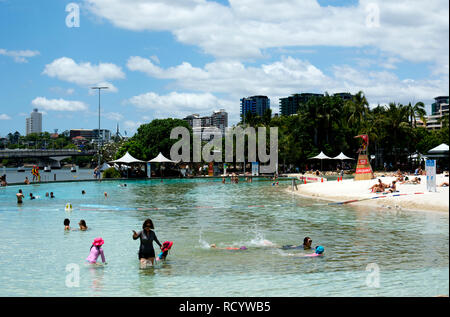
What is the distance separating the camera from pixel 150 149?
7981 cm

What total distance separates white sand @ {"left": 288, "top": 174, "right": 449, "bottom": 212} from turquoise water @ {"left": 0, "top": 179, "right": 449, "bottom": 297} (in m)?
1.93

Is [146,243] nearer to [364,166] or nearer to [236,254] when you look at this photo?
[236,254]

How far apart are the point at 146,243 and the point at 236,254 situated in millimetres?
4090

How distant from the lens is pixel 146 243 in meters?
13.7

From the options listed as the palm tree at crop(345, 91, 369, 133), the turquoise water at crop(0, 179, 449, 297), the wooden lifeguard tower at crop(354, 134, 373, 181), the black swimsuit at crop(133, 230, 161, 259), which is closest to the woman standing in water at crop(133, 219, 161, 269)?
the black swimsuit at crop(133, 230, 161, 259)

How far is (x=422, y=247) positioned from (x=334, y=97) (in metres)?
74.0

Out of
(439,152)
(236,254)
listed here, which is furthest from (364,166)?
(236,254)

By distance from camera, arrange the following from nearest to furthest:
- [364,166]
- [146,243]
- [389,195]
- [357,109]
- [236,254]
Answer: [146,243] < [236,254] < [389,195] < [364,166] < [357,109]

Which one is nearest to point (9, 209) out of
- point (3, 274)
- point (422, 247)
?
point (3, 274)

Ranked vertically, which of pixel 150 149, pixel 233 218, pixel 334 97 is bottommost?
pixel 233 218

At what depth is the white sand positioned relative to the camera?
28953 mm

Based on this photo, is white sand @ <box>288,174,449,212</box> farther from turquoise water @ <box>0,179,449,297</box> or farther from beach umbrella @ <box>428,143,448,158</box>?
beach umbrella @ <box>428,143,448,158</box>

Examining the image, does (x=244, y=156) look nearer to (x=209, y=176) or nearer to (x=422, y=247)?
(x=209, y=176)

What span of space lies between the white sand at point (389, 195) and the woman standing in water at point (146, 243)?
15.3 metres
